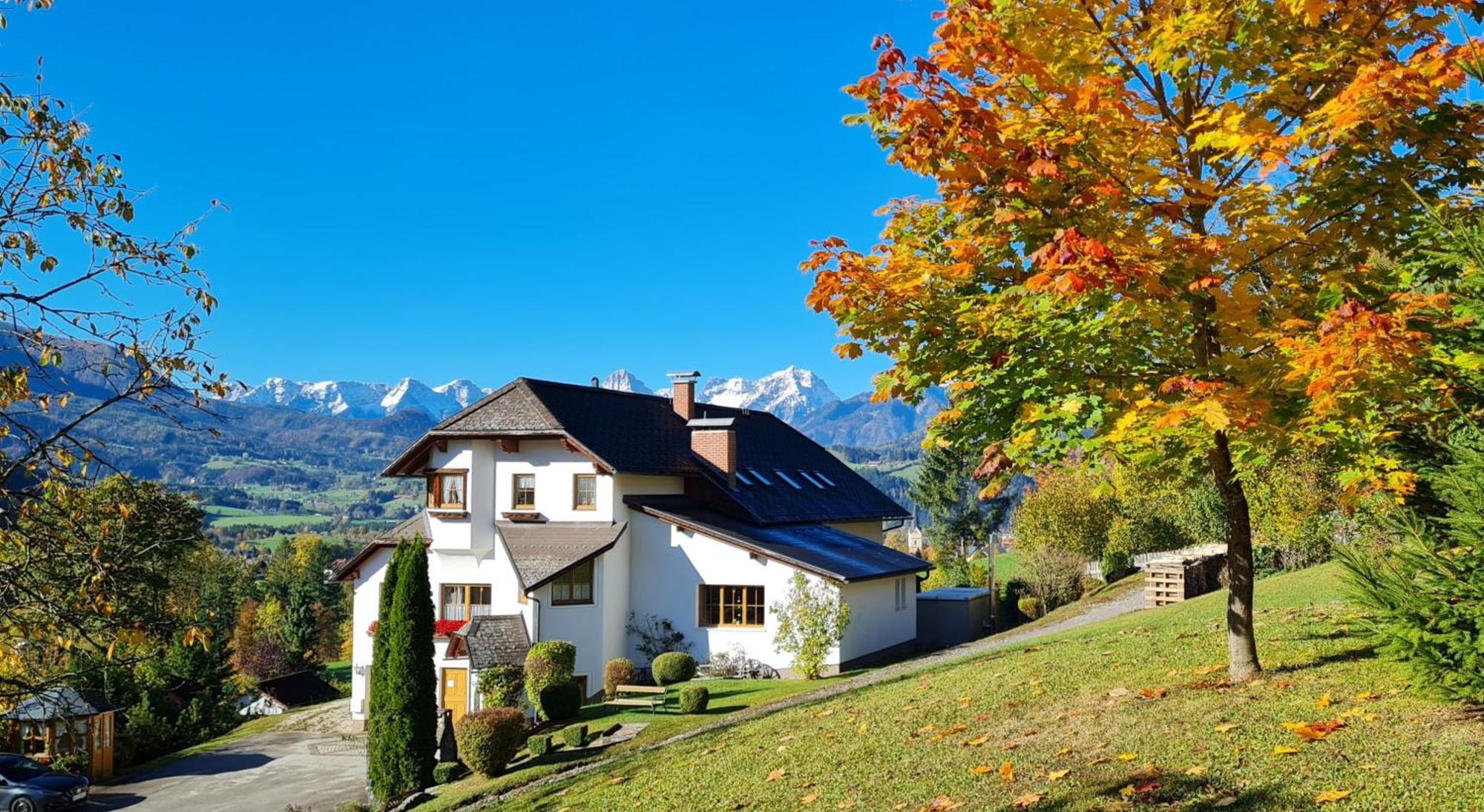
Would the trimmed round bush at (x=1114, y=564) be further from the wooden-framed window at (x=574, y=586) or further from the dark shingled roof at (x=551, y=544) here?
the wooden-framed window at (x=574, y=586)

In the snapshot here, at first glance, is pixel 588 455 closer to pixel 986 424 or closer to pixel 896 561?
pixel 896 561

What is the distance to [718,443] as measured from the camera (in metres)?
39.5

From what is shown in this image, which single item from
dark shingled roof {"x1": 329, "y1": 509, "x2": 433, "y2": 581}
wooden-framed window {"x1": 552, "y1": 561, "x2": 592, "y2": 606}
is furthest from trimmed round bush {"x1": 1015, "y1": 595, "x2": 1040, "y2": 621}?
dark shingled roof {"x1": 329, "y1": 509, "x2": 433, "y2": 581}

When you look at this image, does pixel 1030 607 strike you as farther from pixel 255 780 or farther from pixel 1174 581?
pixel 255 780

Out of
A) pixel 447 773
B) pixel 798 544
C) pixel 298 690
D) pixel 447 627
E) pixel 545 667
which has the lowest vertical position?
pixel 298 690

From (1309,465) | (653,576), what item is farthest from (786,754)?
(1309,465)

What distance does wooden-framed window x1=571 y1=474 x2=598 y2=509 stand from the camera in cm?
3469

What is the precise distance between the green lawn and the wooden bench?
1.14 ft

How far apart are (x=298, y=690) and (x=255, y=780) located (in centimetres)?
2900

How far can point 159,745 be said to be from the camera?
132 feet

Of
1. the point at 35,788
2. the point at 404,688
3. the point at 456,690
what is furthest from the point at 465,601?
the point at 35,788

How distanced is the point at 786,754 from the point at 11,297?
10309 mm

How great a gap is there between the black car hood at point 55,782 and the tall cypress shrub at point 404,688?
12.2 metres

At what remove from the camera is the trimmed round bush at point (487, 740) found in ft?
71.2
